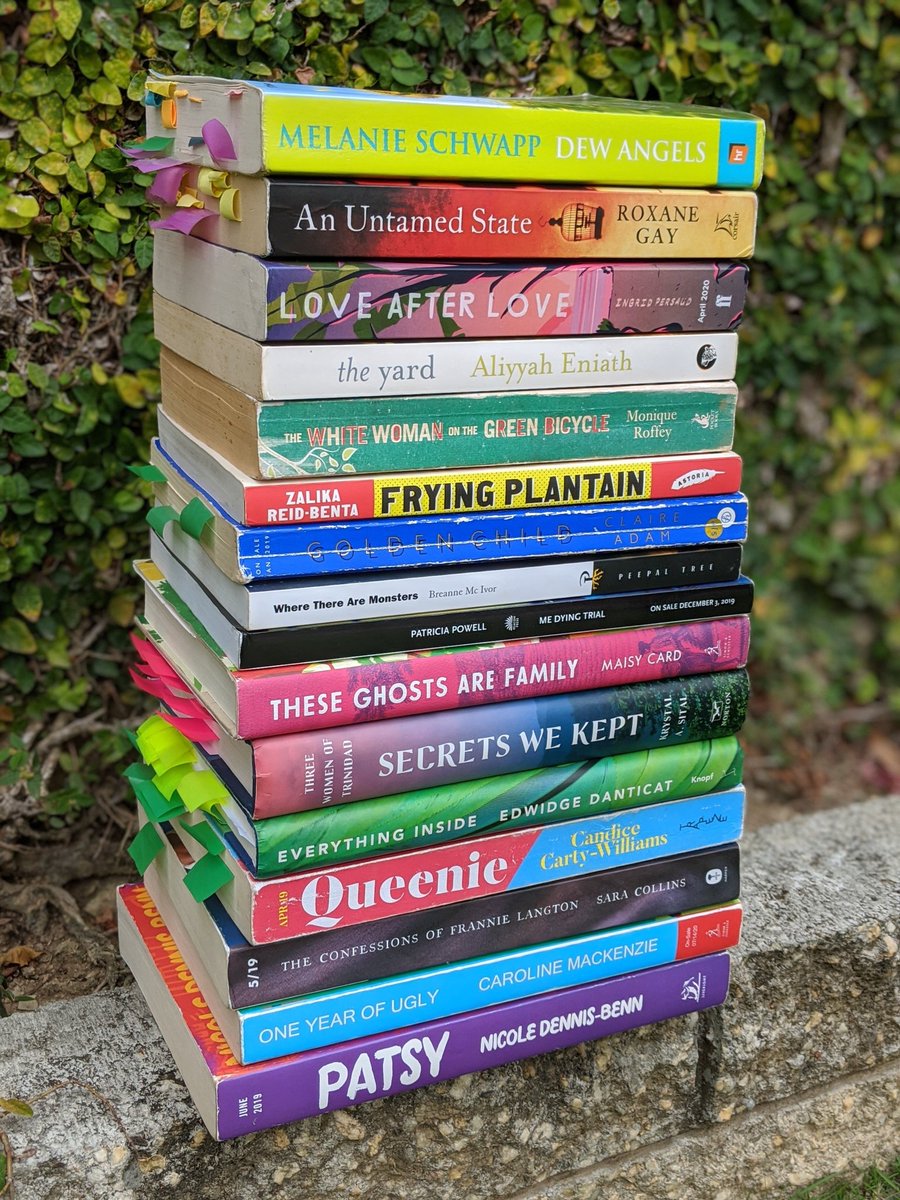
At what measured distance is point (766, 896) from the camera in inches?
82.8

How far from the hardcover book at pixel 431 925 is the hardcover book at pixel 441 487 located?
0.50 m

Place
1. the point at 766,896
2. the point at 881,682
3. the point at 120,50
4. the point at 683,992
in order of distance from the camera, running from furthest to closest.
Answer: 1. the point at 881,682
2. the point at 766,896
3. the point at 120,50
4. the point at 683,992

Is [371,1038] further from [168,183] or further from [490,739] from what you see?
[168,183]

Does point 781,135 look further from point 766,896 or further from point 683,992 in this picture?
point 683,992

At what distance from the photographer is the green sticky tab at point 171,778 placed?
5.53ft

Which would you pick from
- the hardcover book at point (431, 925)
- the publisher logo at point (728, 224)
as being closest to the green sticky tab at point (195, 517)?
the hardcover book at point (431, 925)

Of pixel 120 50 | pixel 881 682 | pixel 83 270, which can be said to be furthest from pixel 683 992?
pixel 881 682

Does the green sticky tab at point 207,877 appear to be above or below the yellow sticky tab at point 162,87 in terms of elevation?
below

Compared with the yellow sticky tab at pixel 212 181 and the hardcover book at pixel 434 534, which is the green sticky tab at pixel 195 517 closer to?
the hardcover book at pixel 434 534

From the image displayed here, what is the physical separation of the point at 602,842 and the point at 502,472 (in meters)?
0.51

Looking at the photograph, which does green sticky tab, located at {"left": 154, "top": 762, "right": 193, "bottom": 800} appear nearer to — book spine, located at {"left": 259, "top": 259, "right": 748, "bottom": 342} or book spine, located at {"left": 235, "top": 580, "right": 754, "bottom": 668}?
book spine, located at {"left": 235, "top": 580, "right": 754, "bottom": 668}

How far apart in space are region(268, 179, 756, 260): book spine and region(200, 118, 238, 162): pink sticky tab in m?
0.09

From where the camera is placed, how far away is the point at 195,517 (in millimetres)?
1560

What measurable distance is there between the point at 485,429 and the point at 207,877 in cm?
64
